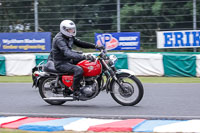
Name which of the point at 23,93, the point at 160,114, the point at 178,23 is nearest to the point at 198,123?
the point at 160,114

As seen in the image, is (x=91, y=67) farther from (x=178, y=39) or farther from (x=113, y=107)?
(x=178, y=39)

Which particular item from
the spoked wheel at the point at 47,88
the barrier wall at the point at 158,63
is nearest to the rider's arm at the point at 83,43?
→ the spoked wheel at the point at 47,88

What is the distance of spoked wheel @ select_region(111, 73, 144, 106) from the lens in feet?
24.3

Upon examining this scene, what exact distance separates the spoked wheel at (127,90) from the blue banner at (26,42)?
10.7 m

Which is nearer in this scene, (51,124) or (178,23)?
(51,124)

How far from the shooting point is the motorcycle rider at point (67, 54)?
24.6 ft

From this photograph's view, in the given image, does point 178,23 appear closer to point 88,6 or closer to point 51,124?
point 88,6

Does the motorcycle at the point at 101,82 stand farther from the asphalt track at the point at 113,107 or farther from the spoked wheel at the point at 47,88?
the asphalt track at the point at 113,107

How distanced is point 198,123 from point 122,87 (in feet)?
6.77

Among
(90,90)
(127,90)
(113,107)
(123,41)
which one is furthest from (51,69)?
(123,41)

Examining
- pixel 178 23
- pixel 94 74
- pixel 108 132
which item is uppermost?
pixel 178 23

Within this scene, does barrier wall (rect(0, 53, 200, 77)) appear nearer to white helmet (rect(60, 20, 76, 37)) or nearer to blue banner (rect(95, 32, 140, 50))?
blue banner (rect(95, 32, 140, 50))

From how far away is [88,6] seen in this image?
18.4 meters

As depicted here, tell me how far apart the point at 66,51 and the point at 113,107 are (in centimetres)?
148
